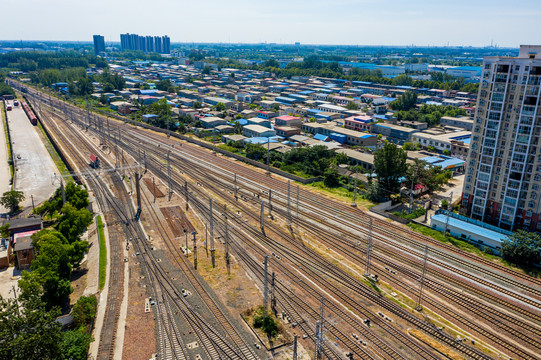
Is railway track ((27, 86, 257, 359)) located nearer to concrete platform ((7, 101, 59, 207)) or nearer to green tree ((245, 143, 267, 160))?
concrete platform ((7, 101, 59, 207))

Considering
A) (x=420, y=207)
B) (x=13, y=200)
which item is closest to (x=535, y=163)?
(x=420, y=207)

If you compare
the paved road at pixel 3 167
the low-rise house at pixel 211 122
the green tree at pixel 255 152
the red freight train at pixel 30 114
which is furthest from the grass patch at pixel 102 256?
the red freight train at pixel 30 114

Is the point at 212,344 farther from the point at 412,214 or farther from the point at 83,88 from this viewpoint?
the point at 83,88

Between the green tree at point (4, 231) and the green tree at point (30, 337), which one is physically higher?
the green tree at point (30, 337)

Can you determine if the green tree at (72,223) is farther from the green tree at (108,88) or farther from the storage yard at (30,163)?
the green tree at (108,88)

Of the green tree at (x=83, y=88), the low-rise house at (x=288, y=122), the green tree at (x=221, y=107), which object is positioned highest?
the green tree at (x=83, y=88)

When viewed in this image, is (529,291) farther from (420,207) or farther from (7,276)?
(7,276)

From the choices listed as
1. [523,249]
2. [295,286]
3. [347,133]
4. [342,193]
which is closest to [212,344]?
[295,286]
